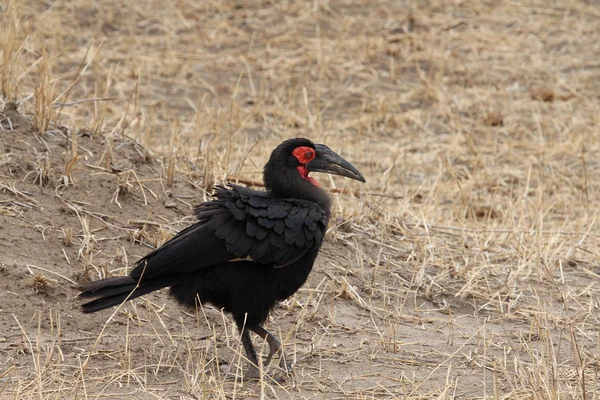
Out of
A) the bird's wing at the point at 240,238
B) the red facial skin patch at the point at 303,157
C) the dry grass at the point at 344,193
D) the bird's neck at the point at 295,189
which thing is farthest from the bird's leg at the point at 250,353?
the red facial skin patch at the point at 303,157

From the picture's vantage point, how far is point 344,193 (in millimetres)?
6543

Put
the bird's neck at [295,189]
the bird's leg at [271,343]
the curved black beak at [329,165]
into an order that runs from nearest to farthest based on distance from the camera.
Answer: the bird's leg at [271,343]
the bird's neck at [295,189]
the curved black beak at [329,165]

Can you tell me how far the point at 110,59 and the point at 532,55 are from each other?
4.68m

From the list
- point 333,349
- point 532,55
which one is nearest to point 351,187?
point 333,349

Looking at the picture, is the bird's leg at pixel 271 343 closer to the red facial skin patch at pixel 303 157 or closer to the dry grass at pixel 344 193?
the dry grass at pixel 344 193

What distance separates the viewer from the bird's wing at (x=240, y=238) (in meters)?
4.29

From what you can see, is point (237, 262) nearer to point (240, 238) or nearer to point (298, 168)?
point (240, 238)

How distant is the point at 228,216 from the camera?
14.4ft

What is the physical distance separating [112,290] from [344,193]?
2.54 m

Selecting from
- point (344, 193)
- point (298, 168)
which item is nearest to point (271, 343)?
point (298, 168)

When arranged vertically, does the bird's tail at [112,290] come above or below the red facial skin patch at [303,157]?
below

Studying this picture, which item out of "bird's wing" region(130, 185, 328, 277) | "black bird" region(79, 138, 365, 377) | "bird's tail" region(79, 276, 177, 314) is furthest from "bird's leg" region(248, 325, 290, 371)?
"bird's tail" region(79, 276, 177, 314)

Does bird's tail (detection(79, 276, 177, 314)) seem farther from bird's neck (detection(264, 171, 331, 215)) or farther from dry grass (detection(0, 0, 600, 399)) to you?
bird's neck (detection(264, 171, 331, 215))

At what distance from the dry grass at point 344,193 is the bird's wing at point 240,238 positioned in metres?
0.41
